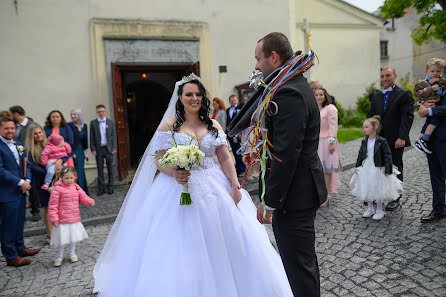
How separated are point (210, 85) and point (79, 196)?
6.71 meters

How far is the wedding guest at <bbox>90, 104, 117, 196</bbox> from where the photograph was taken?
8.78 meters

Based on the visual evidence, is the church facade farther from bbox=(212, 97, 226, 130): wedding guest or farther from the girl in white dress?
the girl in white dress

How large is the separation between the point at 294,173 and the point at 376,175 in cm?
354

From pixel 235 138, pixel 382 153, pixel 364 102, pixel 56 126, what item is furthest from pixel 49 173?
pixel 364 102

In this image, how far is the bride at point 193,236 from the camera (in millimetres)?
3018

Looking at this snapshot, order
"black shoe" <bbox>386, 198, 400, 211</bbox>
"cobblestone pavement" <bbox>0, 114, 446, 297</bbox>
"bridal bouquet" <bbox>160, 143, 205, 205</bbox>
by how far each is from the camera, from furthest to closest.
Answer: "black shoe" <bbox>386, 198, 400, 211</bbox>
"cobblestone pavement" <bbox>0, 114, 446, 297</bbox>
"bridal bouquet" <bbox>160, 143, 205, 205</bbox>

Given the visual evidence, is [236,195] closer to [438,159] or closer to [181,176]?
[181,176]

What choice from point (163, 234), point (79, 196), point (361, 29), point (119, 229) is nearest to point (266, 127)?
point (163, 234)

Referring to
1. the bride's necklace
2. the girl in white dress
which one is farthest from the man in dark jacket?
the bride's necklace

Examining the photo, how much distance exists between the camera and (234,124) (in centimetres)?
291

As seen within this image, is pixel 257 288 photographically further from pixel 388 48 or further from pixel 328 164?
pixel 388 48

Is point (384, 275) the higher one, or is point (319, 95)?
point (319, 95)

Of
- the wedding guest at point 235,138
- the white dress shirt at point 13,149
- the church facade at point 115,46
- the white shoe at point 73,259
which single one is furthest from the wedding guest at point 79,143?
the wedding guest at point 235,138

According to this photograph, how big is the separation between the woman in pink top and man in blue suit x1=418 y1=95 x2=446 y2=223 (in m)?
1.68
